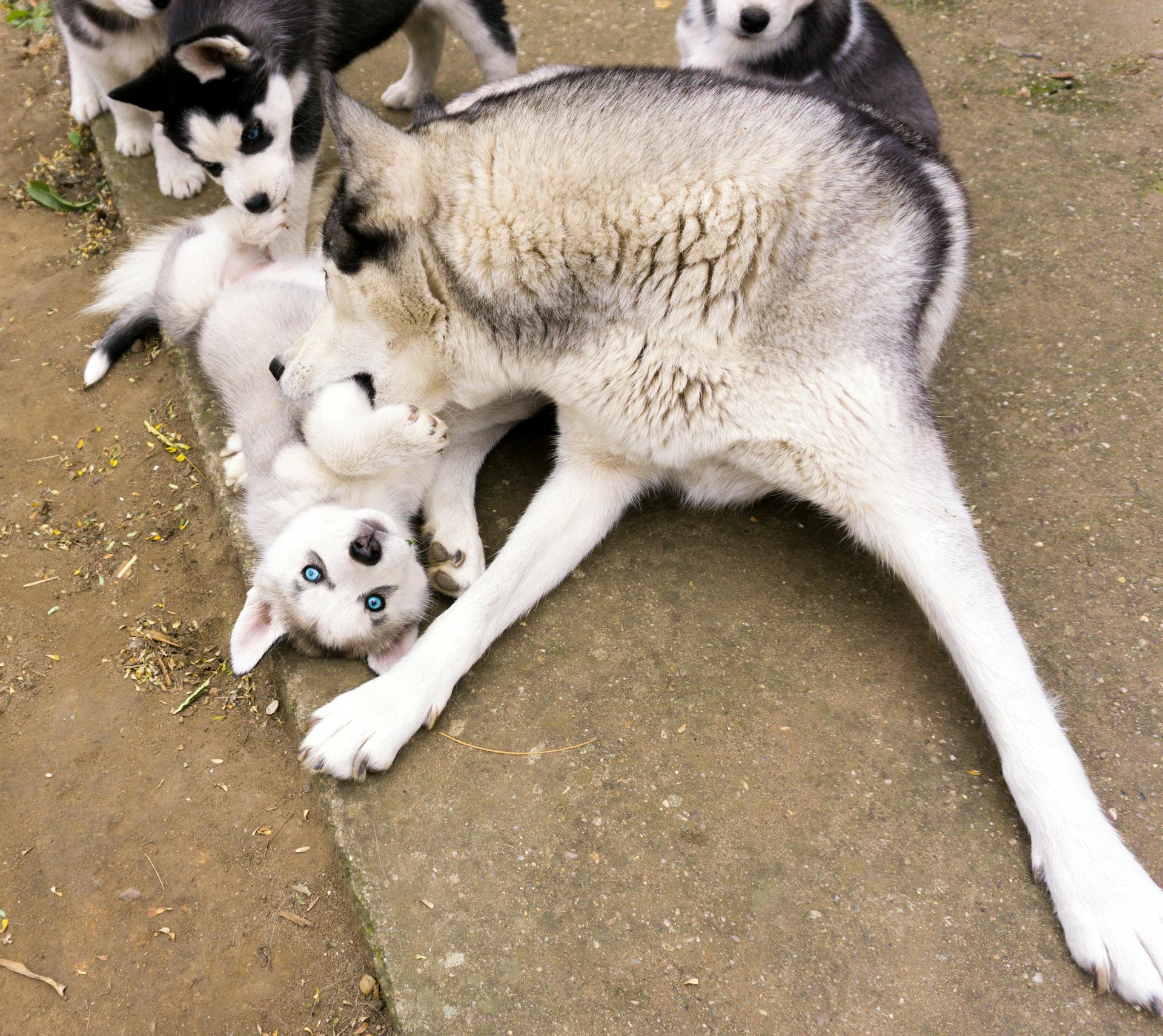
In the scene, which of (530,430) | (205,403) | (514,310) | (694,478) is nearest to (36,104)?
(205,403)

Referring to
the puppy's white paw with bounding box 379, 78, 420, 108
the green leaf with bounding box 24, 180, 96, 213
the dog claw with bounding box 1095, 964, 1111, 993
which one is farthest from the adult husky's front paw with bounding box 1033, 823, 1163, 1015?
the green leaf with bounding box 24, 180, 96, 213

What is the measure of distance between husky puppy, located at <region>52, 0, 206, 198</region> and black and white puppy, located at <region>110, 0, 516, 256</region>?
1.69 ft

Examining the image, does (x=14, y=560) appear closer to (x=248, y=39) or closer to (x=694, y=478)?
(x=248, y=39)

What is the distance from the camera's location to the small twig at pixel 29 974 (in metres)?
2.45

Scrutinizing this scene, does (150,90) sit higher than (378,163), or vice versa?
(378,163)

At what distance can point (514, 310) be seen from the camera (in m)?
2.66

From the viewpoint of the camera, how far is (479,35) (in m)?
4.59

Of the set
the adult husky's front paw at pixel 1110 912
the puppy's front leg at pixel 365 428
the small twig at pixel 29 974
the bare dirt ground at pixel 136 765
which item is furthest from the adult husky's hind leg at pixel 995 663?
the small twig at pixel 29 974

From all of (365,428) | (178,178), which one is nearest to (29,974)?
(365,428)

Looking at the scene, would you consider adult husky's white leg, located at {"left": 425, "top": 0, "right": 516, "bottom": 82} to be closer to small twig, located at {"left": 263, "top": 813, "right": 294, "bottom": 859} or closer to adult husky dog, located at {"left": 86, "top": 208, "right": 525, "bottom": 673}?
adult husky dog, located at {"left": 86, "top": 208, "right": 525, "bottom": 673}

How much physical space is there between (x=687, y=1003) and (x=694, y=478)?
1.53m

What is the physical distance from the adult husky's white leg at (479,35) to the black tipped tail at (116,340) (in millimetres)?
2021

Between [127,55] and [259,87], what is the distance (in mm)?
1396

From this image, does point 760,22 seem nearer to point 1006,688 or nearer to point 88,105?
point 1006,688
